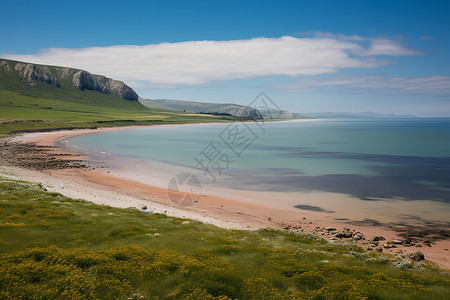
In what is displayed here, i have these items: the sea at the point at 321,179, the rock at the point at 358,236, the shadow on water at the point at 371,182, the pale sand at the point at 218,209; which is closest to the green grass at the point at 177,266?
the rock at the point at 358,236

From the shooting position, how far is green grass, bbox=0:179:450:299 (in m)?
12.6

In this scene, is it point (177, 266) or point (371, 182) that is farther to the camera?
point (371, 182)

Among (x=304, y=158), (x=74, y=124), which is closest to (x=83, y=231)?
(x=304, y=158)

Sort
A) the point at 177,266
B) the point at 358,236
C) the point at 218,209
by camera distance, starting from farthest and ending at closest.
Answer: the point at 218,209 → the point at 358,236 → the point at 177,266

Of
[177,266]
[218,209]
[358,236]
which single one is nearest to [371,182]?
[358,236]

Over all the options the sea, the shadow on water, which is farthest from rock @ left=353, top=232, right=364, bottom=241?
the shadow on water

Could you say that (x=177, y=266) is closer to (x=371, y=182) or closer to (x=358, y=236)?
(x=358, y=236)

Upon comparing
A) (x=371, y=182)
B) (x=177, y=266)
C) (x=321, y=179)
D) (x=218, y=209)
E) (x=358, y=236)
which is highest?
(x=177, y=266)

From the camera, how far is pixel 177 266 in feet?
49.1

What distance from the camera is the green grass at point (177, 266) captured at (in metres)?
12.6

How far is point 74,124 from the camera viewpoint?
18600 cm

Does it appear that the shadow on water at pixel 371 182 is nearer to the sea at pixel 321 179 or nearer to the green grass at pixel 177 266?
the sea at pixel 321 179

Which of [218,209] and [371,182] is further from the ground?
[371,182]

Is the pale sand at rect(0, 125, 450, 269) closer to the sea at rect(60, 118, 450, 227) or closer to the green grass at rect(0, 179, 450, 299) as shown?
the sea at rect(60, 118, 450, 227)
